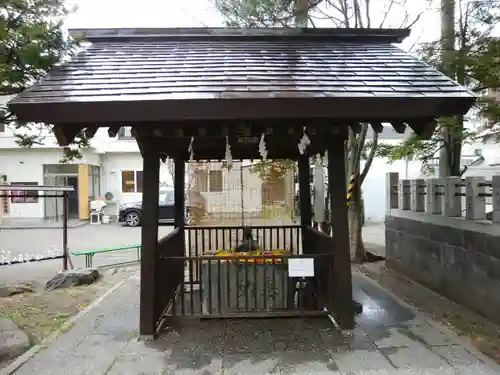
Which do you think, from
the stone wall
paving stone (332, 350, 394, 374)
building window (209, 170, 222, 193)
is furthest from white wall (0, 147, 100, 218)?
paving stone (332, 350, 394, 374)

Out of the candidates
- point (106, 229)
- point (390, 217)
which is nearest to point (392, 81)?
point (390, 217)

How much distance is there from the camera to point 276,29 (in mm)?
6766

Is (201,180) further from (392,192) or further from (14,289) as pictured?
(392,192)

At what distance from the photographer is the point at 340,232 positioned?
18.8 feet

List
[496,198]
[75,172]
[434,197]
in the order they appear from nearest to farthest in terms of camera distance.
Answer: [496,198] → [434,197] → [75,172]

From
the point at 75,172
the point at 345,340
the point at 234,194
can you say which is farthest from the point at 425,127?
the point at 75,172

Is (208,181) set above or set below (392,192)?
above

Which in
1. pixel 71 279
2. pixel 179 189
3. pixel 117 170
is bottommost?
pixel 71 279

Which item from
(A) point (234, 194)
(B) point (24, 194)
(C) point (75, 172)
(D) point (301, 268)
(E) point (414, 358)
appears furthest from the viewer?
(C) point (75, 172)

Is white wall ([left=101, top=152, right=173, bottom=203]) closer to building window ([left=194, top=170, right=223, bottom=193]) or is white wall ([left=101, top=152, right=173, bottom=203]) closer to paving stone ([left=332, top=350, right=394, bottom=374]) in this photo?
building window ([left=194, top=170, right=223, bottom=193])

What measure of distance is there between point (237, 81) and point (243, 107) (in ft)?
2.02

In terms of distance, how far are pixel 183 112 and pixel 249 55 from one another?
76.9 inches

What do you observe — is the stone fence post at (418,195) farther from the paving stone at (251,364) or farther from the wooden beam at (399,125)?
the paving stone at (251,364)

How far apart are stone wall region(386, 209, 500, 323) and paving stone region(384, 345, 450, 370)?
1.84m
